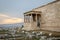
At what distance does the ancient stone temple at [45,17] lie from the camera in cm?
2405

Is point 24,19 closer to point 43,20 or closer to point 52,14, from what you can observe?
point 43,20

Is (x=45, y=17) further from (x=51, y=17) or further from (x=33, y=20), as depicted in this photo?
(x=33, y=20)

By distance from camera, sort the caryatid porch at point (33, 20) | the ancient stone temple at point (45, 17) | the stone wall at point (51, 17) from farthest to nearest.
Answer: the caryatid porch at point (33, 20) < the ancient stone temple at point (45, 17) < the stone wall at point (51, 17)

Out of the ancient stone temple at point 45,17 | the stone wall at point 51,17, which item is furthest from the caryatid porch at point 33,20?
the stone wall at point 51,17

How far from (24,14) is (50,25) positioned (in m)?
8.39

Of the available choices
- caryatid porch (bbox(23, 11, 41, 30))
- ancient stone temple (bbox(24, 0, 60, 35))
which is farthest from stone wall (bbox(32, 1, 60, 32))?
caryatid porch (bbox(23, 11, 41, 30))

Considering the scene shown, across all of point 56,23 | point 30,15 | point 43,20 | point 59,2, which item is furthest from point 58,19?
point 30,15

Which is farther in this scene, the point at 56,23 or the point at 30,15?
the point at 30,15

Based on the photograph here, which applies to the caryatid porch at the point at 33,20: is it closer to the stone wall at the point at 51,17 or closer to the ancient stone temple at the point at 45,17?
the ancient stone temple at the point at 45,17

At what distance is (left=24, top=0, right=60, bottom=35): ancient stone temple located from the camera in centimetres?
2405

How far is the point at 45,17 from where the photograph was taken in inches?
1080

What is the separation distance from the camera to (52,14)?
82.5 feet

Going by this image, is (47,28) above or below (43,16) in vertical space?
below

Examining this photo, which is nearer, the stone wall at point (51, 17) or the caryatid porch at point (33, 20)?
the stone wall at point (51, 17)
